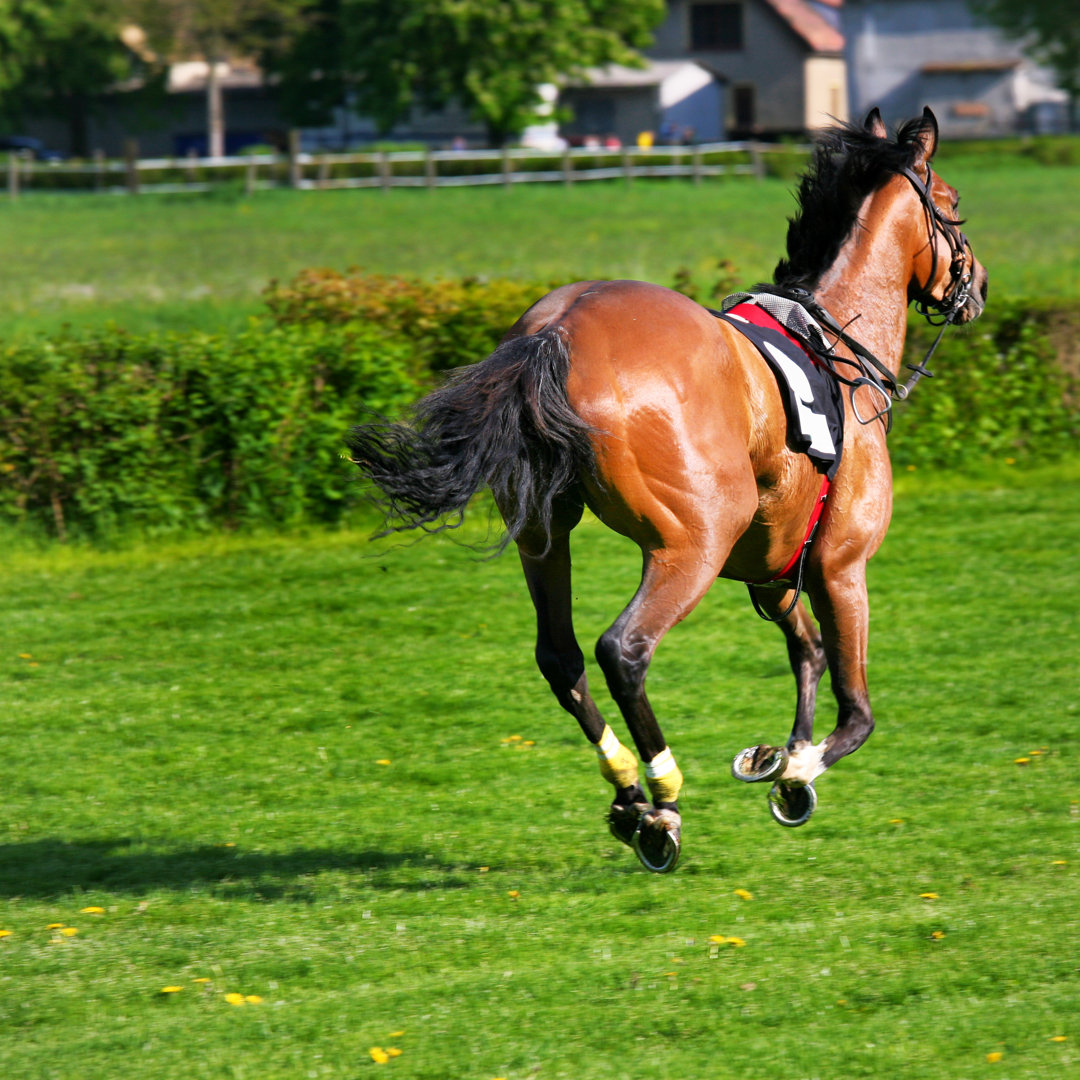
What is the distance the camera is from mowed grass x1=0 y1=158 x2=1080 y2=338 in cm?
1914

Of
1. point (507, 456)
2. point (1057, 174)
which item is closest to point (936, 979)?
point (507, 456)

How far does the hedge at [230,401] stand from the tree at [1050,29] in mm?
64361

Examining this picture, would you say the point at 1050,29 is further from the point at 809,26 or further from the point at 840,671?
the point at 840,671

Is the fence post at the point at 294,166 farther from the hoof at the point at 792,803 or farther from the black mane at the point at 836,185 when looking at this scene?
the hoof at the point at 792,803

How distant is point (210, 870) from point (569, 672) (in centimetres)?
175

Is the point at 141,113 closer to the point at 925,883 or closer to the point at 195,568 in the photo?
the point at 195,568

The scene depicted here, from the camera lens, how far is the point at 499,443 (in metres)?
4.35

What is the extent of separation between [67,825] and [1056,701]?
504 centimetres

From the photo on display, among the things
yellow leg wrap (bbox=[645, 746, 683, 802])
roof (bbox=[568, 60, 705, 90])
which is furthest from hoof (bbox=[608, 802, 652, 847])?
roof (bbox=[568, 60, 705, 90])

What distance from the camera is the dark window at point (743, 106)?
2712 inches

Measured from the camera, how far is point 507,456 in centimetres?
433

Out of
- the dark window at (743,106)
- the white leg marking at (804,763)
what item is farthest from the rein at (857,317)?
the dark window at (743,106)

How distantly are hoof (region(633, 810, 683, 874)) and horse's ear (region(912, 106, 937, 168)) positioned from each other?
2.86 metres

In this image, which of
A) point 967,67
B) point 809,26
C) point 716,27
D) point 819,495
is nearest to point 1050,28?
point 967,67
